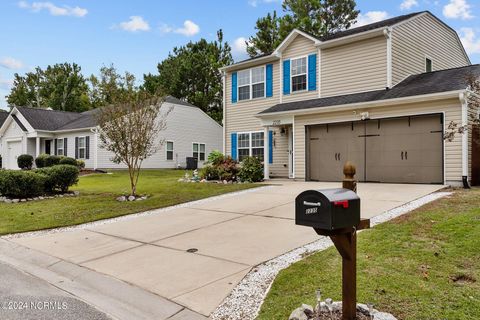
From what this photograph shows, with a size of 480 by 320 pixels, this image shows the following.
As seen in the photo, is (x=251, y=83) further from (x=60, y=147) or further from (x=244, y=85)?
(x=60, y=147)

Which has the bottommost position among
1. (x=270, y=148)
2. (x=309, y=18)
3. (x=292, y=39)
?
(x=270, y=148)

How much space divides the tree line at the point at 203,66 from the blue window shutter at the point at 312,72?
1361 cm

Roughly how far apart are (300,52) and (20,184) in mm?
12319

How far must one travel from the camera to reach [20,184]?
39.0ft

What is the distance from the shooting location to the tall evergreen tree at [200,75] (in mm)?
36781

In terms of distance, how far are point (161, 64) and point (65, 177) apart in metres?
29.7

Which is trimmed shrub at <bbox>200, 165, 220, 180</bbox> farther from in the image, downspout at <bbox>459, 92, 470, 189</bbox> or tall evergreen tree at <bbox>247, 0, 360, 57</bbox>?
tall evergreen tree at <bbox>247, 0, 360, 57</bbox>

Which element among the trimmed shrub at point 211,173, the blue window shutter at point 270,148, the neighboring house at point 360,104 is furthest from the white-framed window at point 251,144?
the trimmed shrub at point 211,173

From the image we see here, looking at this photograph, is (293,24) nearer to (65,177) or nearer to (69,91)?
(65,177)

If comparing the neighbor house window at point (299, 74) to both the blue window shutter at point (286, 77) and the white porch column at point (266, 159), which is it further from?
the white porch column at point (266, 159)

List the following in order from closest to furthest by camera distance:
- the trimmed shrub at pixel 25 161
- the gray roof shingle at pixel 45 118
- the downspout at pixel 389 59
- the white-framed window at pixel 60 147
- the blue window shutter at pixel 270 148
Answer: the downspout at pixel 389 59, the blue window shutter at pixel 270 148, the trimmed shrub at pixel 25 161, the white-framed window at pixel 60 147, the gray roof shingle at pixel 45 118

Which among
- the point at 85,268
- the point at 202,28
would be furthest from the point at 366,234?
the point at 202,28

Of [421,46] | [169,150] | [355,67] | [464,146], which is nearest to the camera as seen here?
[464,146]

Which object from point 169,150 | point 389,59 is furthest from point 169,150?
point 389,59
